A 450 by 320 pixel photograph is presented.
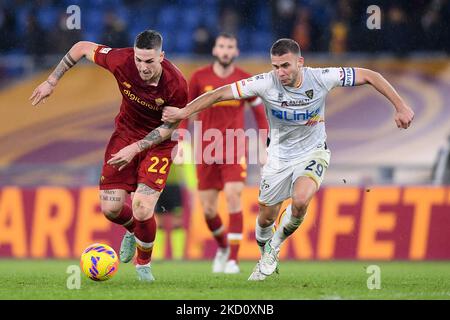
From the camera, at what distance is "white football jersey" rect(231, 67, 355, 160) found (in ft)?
32.2

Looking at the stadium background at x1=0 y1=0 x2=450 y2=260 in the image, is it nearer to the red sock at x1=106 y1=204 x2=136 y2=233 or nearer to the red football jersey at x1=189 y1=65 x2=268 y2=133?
the red football jersey at x1=189 y1=65 x2=268 y2=133

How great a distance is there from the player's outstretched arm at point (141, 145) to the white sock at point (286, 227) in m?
1.35

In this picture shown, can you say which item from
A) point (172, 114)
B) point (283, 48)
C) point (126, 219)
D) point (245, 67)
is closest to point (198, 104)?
point (172, 114)

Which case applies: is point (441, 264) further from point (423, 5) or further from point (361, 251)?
point (423, 5)

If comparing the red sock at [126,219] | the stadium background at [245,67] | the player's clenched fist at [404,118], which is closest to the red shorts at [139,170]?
the red sock at [126,219]

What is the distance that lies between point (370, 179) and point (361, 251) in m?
1.35

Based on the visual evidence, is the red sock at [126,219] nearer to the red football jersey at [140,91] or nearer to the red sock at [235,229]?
the red football jersey at [140,91]

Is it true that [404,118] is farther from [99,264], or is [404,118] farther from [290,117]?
[99,264]

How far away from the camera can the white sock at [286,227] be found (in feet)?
32.9

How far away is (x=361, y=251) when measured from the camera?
15742mm

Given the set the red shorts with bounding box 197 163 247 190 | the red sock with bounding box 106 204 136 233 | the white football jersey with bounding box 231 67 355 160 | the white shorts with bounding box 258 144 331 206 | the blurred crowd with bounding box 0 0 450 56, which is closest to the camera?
the white football jersey with bounding box 231 67 355 160

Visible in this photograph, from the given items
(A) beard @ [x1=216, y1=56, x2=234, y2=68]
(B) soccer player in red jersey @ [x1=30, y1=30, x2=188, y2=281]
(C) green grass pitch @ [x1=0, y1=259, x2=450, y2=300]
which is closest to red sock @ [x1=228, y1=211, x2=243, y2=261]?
(C) green grass pitch @ [x1=0, y1=259, x2=450, y2=300]

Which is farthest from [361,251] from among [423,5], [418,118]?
[423,5]
